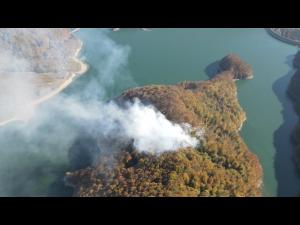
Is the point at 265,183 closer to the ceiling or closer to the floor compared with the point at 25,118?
closer to the floor

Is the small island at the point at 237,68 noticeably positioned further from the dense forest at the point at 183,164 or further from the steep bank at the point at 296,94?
the dense forest at the point at 183,164

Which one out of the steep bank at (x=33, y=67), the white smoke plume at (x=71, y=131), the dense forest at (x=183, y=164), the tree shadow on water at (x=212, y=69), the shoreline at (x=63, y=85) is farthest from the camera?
the tree shadow on water at (x=212, y=69)

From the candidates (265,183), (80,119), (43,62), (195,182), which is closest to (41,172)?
(80,119)

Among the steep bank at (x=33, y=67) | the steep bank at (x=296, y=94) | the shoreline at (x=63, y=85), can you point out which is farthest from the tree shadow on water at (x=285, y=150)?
the steep bank at (x=33, y=67)

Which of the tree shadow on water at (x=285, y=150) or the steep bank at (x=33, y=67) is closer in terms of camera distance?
the tree shadow on water at (x=285, y=150)
